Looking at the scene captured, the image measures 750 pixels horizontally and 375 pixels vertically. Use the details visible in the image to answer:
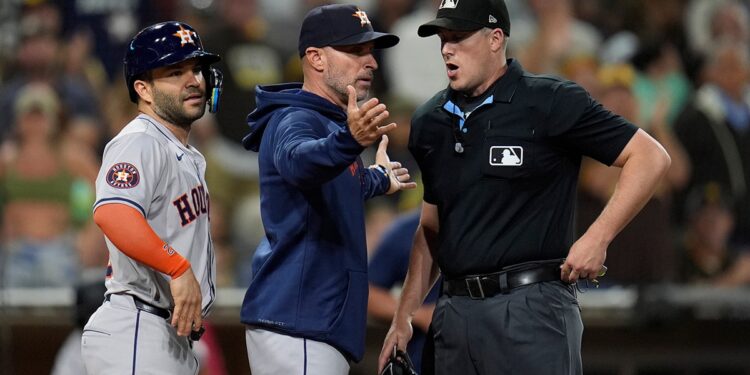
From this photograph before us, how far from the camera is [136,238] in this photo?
332 cm

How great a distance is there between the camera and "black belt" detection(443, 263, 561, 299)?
11.8 feet

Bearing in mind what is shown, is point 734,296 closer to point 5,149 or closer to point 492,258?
point 492,258

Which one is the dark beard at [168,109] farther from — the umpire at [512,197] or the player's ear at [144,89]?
the umpire at [512,197]

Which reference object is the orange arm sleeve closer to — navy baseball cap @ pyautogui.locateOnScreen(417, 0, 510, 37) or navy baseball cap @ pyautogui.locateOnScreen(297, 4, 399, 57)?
navy baseball cap @ pyautogui.locateOnScreen(297, 4, 399, 57)

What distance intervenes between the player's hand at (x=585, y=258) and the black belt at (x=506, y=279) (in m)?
0.11

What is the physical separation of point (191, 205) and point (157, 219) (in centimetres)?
13

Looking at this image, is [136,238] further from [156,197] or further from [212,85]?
[212,85]

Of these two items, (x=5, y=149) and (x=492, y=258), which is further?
(x=5, y=149)

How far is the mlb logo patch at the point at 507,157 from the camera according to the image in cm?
362

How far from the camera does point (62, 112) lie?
7633 millimetres

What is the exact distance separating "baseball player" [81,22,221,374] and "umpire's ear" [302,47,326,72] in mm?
343

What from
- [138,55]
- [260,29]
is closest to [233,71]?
[260,29]

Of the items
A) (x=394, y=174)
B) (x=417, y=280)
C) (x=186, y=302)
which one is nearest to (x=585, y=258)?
(x=417, y=280)

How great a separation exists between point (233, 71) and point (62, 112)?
49.5 inches
